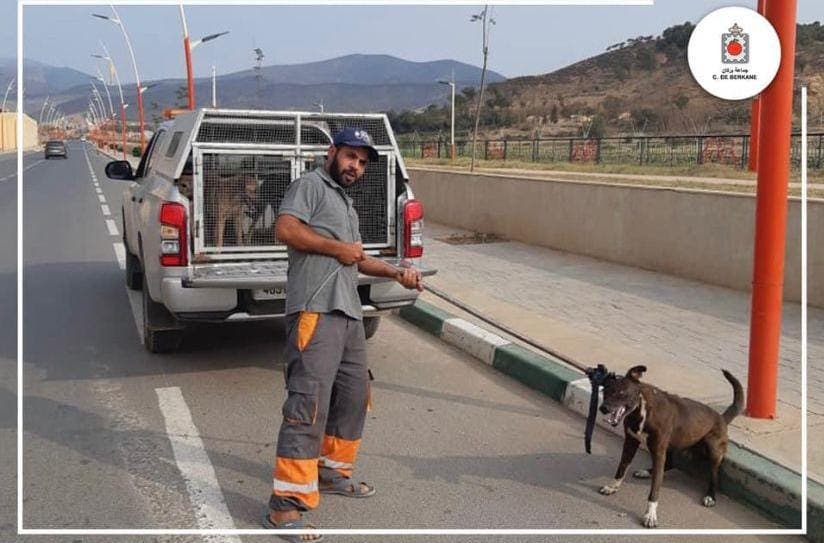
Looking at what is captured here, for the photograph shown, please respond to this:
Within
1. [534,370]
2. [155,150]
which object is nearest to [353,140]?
[534,370]

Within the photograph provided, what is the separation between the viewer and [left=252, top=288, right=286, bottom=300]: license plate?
5820 mm

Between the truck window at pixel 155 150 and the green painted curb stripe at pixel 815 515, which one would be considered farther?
the truck window at pixel 155 150

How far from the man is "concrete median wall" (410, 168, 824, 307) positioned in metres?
5.44

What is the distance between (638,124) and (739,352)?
4467 cm

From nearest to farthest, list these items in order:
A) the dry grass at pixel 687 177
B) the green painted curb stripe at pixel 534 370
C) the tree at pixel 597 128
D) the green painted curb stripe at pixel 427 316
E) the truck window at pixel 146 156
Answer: the green painted curb stripe at pixel 534 370
the green painted curb stripe at pixel 427 316
the truck window at pixel 146 156
the dry grass at pixel 687 177
the tree at pixel 597 128

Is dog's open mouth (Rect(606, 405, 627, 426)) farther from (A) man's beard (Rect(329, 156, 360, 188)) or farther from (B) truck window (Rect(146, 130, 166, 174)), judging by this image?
(B) truck window (Rect(146, 130, 166, 174))

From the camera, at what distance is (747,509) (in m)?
Answer: 4.07

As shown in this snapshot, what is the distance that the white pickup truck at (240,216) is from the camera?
227 inches

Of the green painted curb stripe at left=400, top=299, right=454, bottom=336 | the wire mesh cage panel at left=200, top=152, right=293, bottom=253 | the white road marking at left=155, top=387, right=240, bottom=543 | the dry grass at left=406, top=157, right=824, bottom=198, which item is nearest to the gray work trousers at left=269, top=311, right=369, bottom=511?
the white road marking at left=155, top=387, right=240, bottom=543

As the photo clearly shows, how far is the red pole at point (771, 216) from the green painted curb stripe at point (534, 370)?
1.29m

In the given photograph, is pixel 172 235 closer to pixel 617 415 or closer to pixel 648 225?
pixel 617 415

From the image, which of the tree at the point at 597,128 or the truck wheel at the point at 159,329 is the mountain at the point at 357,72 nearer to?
the tree at the point at 597,128

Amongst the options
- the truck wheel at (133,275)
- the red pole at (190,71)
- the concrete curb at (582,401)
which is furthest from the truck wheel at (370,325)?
the red pole at (190,71)

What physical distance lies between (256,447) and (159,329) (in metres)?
2.08
